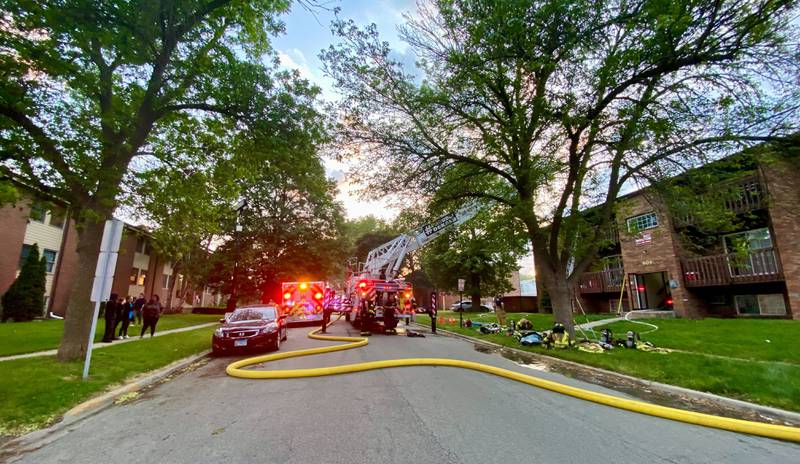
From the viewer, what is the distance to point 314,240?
3444cm

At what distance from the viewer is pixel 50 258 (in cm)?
2277

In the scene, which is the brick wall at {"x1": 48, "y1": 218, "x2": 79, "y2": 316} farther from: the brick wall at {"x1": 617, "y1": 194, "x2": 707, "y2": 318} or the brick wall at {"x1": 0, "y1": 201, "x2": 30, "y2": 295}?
the brick wall at {"x1": 617, "y1": 194, "x2": 707, "y2": 318}

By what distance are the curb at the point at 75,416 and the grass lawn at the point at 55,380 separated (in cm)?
17

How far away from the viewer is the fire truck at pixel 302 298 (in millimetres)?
21156

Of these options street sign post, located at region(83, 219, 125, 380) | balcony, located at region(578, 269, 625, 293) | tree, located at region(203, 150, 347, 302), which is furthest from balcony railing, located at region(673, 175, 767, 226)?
tree, located at region(203, 150, 347, 302)

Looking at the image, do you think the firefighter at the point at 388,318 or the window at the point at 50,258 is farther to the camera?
the window at the point at 50,258

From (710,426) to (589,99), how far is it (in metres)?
8.69

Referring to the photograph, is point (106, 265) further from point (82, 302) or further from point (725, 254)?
point (725, 254)

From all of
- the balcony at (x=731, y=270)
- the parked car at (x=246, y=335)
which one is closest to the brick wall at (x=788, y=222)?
the balcony at (x=731, y=270)

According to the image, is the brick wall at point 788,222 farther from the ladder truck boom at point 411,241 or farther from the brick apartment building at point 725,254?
the ladder truck boom at point 411,241

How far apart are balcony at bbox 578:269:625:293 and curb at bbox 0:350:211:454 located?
2341 centimetres

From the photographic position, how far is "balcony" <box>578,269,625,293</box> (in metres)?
23.2

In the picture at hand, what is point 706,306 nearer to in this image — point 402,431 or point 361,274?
point 361,274

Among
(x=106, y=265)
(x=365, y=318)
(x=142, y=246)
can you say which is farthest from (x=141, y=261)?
(x=106, y=265)
